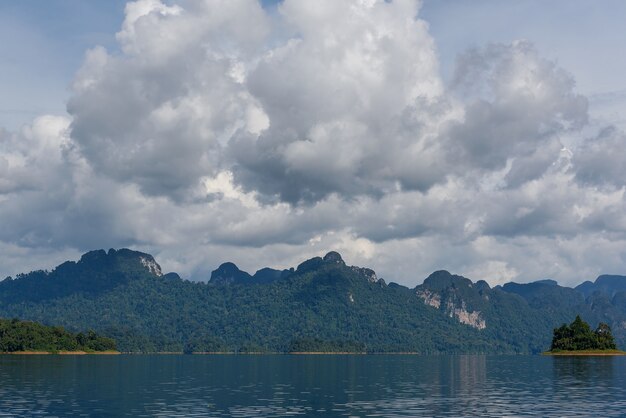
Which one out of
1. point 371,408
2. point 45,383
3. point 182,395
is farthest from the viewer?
point 45,383

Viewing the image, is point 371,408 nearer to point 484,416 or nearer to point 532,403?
point 484,416

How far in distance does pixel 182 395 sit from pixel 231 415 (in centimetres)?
2967

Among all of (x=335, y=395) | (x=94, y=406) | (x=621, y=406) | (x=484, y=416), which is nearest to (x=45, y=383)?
(x=94, y=406)

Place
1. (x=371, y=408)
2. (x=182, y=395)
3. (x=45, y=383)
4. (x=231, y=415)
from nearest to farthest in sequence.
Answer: (x=231, y=415) → (x=371, y=408) → (x=182, y=395) → (x=45, y=383)

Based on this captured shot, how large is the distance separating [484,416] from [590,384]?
64.3 metres

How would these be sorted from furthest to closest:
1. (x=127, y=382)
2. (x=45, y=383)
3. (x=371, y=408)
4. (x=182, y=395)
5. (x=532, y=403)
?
(x=127, y=382)
(x=45, y=383)
(x=182, y=395)
(x=532, y=403)
(x=371, y=408)

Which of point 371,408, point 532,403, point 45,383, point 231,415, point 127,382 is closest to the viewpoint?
point 231,415

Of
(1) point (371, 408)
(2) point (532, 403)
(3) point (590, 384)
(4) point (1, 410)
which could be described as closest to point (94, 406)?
(4) point (1, 410)

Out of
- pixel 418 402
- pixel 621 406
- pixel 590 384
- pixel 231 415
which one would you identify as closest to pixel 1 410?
pixel 231 415

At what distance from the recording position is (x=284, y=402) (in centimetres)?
10338

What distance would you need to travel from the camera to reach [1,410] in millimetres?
88438

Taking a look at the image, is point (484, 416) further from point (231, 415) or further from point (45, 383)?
point (45, 383)

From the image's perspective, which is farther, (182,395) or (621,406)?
(182,395)

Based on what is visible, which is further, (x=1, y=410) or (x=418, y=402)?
(x=418, y=402)
